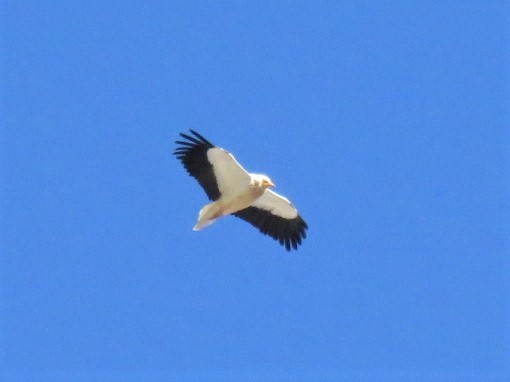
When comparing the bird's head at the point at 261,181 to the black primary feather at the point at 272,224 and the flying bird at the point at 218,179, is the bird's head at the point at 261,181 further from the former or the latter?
the black primary feather at the point at 272,224

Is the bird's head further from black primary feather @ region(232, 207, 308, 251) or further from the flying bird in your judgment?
black primary feather @ region(232, 207, 308, 251)

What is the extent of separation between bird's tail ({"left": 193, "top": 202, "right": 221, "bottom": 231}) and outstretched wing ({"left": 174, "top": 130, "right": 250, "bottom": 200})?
0.16 meters

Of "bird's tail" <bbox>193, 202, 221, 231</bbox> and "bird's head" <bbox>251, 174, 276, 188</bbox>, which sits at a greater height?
"bird's head" <bbox>251, 174, 276, 188</bbox>

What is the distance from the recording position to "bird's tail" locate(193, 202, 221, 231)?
2250 centimetres

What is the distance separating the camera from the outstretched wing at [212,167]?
73.1ft

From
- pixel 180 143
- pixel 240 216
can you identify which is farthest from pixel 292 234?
pixel 180 143

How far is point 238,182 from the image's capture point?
73.7 feet

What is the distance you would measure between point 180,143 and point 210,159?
0.54 metres

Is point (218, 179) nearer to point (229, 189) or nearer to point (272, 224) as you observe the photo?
point (229, 189)

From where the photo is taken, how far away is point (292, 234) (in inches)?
939

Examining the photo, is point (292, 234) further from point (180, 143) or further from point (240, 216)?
point (180, 143)

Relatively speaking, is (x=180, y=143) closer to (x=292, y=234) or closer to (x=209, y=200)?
(x=209, y=200)

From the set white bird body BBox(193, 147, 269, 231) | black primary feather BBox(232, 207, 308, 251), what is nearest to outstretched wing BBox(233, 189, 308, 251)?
black primary feather BBox(232, 207, 308, 251)

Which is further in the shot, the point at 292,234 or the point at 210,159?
the point at 292,234
